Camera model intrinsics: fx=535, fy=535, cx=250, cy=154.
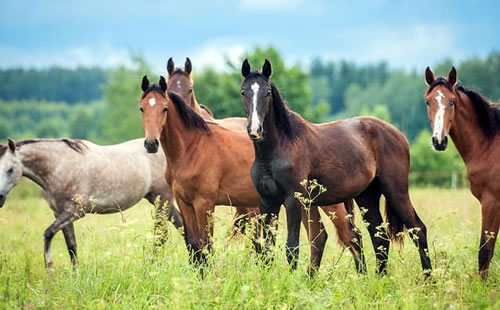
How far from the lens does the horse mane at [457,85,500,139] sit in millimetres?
6496

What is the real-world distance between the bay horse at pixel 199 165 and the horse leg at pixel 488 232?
1333 mm

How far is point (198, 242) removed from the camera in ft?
21.3

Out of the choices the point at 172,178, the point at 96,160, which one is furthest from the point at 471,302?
the point at 96,160

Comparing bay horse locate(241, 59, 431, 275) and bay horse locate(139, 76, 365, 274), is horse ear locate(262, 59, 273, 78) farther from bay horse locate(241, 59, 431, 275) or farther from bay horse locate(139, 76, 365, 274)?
bay horse locate(139, 76, 365, 274)

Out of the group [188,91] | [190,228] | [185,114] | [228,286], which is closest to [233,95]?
[188,91]

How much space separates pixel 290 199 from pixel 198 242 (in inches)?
54.7

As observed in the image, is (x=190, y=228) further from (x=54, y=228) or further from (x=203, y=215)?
(x=54, y=228)

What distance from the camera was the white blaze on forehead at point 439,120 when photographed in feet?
19.4

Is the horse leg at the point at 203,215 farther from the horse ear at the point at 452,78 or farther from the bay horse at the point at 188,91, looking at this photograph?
the horse ear at the point at 452,78

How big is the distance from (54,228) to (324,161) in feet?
14.1

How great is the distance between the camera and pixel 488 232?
19.9 feet

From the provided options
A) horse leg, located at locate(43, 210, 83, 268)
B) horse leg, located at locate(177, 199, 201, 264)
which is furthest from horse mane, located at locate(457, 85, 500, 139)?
horse leg, located at locate(43, 210, 83, 268)

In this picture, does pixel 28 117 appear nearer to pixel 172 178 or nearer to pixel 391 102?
pixel 391 102

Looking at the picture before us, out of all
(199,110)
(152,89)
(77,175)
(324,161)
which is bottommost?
(77,175)
